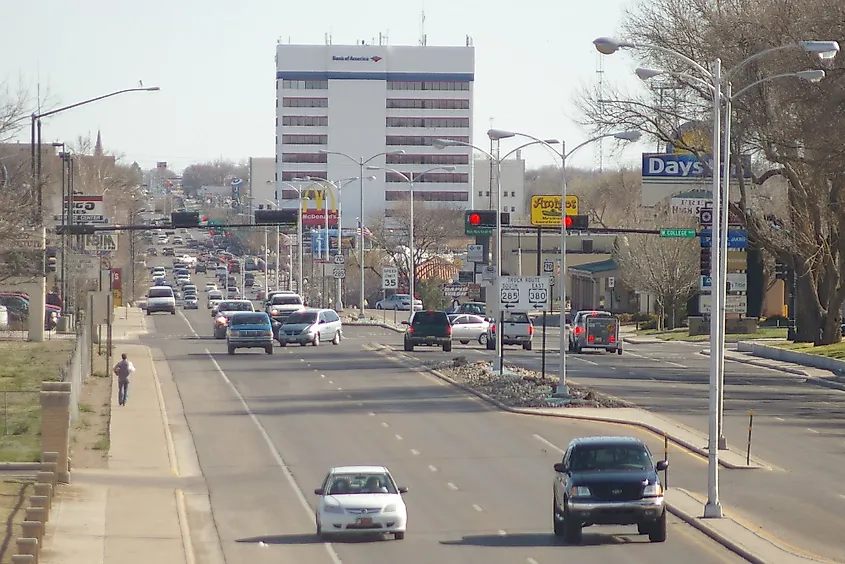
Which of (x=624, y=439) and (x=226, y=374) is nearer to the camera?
(x=624, y=439)

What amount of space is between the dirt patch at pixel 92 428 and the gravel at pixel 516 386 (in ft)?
36.0

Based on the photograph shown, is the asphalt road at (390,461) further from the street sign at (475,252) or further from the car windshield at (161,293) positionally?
the car windshield at (161,293)

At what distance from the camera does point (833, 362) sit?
54.0m

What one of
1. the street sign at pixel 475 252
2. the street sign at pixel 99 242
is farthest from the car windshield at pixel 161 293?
the street sign at pixel 475 252

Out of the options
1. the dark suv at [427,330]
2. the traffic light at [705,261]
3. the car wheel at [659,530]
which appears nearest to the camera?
the car wheel at [659,530]

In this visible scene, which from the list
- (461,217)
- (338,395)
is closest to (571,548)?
(338,395)

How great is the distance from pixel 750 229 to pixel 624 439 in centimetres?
4144

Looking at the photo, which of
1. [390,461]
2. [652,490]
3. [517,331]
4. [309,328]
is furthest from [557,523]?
[517,331]

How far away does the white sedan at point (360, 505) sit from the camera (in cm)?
2086

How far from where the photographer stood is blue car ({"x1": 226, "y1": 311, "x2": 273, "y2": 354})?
56375mm

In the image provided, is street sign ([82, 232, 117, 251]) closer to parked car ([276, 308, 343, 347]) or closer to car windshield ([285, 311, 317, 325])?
car windshield ([285, 311, 317, 325])

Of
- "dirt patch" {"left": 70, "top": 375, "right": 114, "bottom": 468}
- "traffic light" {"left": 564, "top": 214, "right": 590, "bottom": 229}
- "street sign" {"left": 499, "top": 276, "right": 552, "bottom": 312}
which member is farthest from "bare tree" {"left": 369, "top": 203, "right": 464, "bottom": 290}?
"dirt patch" {"left": 70, "top": 375, "right": 114, "bottom": 468}

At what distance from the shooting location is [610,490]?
65.4 feet

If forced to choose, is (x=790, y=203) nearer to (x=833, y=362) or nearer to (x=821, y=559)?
(x=833, y=362)
